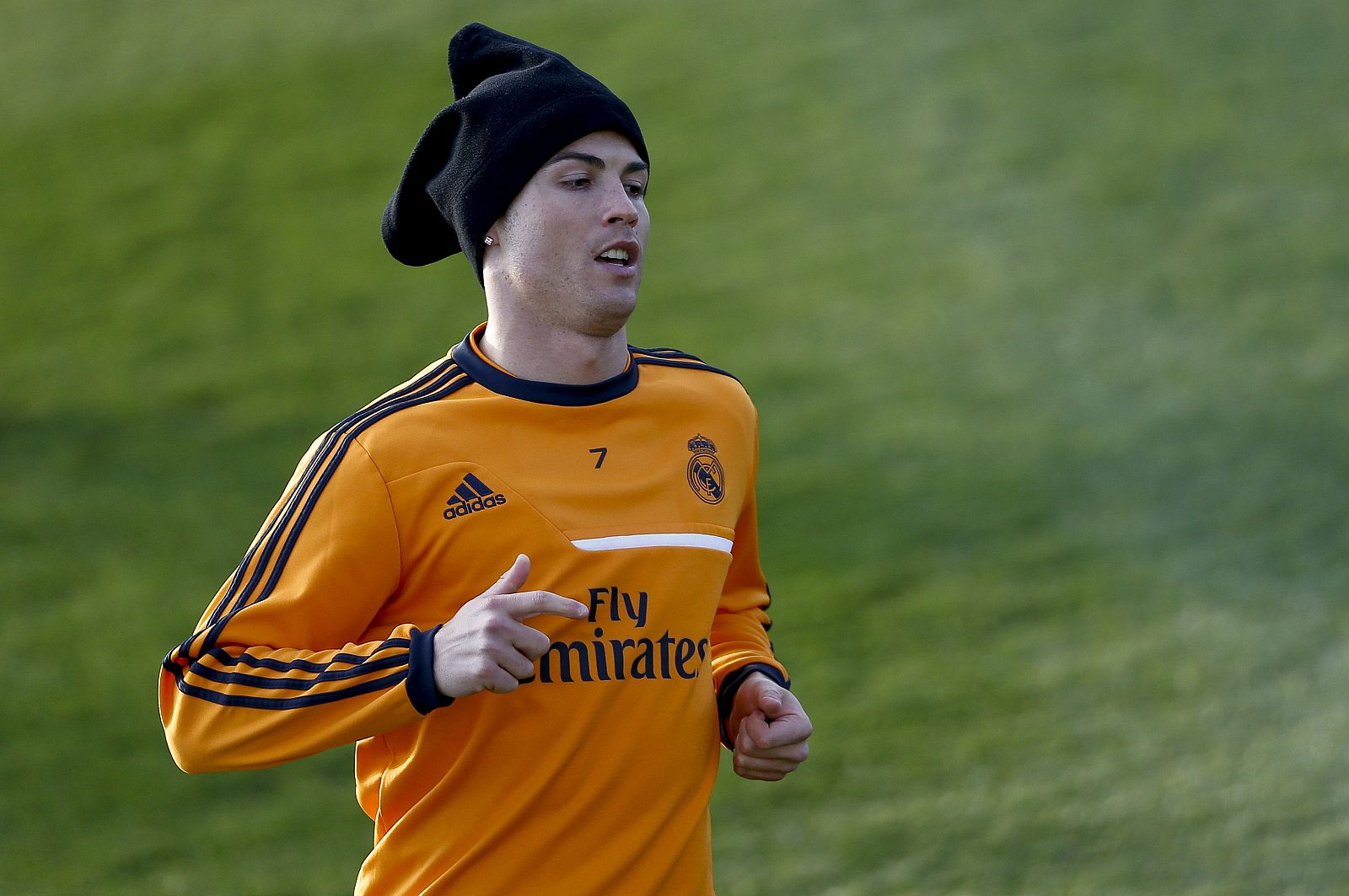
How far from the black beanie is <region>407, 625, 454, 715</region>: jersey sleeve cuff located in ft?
2.26

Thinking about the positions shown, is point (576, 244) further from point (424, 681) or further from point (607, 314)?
point (424, 681)

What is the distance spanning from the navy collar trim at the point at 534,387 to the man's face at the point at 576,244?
84mm

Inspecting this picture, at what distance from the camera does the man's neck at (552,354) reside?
7.58 ft

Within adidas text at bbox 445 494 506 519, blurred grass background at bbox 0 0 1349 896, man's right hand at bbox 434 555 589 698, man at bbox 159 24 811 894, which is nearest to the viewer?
man's right hand at bbox 434 555 589 698

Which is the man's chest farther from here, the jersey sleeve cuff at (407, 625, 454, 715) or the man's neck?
the jersey sleeve cuff at (407, 625, 454, 715)

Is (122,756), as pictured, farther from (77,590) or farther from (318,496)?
(318,496)

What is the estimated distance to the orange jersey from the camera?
204cm

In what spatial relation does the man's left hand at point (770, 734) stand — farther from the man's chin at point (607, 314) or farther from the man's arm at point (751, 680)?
the man's chin at point (607, 314)

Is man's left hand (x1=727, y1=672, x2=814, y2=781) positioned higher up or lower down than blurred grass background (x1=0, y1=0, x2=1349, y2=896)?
lower down

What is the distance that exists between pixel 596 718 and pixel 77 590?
15.9 feet

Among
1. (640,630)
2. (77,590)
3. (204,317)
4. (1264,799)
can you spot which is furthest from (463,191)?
(204,317)

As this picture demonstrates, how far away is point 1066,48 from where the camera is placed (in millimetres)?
9844

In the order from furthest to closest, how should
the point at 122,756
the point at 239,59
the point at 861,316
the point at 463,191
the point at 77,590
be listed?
the point at 239,59
the point at 861,316
the point at 77,590
the point at 122,756
the point at 463,191

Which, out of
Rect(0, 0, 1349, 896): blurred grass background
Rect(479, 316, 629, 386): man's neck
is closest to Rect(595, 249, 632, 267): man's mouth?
Answer: Rect(479, 316, 629, 386): man's neck
